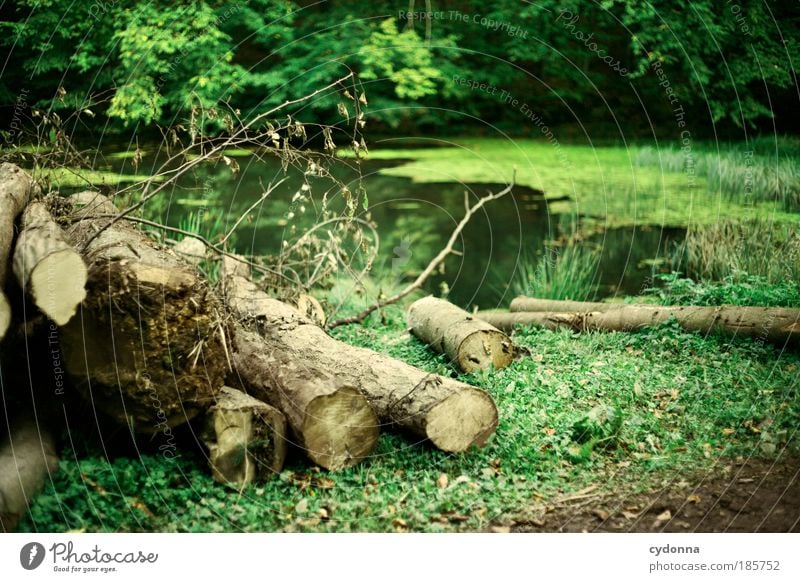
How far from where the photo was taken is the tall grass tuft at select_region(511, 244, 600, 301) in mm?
6809

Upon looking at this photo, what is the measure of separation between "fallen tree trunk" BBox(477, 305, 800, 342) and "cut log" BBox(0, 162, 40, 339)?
3735 mm

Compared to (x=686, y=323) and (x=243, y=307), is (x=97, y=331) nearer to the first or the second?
(x=243, y=307)

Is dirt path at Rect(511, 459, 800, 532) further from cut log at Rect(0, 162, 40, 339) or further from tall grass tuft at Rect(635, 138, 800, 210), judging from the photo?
tall grass tuft at Rect(635, 138, 800, 210)

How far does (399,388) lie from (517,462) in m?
0.74

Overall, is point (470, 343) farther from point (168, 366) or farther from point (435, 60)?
point (435, 60)

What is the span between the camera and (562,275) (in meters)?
6.87

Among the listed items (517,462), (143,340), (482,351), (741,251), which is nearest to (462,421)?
(517,462)

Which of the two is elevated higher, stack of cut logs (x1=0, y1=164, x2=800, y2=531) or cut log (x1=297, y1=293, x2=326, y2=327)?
stack of cut logs (x1=0, y1=164, x2=800, y2=531)

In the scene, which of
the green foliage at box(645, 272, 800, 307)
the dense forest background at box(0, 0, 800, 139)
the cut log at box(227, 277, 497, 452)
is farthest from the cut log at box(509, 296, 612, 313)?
the dense forest background at box(0, 0, 800, 139)

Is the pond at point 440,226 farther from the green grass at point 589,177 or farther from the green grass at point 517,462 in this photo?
the green grass at point 517,462

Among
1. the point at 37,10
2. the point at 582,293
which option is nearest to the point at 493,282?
the point at 582,293

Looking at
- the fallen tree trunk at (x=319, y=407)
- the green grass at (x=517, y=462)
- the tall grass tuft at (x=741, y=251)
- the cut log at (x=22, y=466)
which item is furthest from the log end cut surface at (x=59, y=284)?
the tall grass tuft at (x=741, y=251)

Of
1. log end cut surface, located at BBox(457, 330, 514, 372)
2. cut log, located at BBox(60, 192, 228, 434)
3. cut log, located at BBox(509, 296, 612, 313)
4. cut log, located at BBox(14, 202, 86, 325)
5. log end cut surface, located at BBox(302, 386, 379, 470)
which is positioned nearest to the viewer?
cut log, located at BBox(14, 202, 86, 325)

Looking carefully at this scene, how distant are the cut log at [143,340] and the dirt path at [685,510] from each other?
5.63ft
